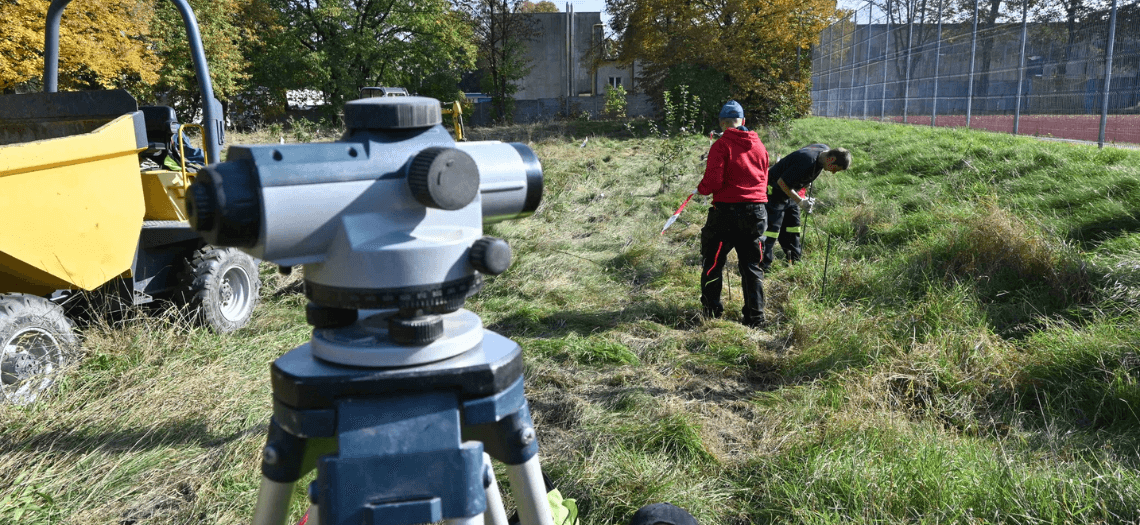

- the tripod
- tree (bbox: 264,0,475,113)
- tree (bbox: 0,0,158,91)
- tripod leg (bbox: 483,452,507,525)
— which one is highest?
tree (bbox: 264,0,475,113)

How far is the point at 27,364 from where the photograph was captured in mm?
3205

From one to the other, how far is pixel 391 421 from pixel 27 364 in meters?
3.04

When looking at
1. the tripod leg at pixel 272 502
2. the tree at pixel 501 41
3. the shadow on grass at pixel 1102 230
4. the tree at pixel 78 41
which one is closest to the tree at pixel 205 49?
the tree at pixel 78 41

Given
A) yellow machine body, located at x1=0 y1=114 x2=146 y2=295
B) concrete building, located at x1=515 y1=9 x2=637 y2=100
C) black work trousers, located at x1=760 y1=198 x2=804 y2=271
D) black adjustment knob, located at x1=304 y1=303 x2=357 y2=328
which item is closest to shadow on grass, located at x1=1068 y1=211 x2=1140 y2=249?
black work trousers, located at x1=760 y1=198 x2=804 y2=271

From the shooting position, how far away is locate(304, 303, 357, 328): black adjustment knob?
3.60 ft

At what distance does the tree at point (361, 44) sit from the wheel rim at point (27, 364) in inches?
1118

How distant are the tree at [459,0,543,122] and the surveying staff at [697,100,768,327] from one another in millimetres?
27903

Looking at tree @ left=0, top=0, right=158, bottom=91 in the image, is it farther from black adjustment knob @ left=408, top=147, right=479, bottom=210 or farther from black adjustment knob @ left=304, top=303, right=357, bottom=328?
black adjustment knob @ left=408, top=147, right=479, bottom=210

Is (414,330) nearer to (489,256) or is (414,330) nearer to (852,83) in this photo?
(489,256)

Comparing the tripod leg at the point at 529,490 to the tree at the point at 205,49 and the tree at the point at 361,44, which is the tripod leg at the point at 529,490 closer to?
the tree at the point at 205,49

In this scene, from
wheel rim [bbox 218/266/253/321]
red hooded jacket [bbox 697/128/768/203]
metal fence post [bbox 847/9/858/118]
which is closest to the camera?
wheel rim [bbox 218/266/253/321]

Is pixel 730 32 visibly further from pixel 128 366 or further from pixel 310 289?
pixel 310 289

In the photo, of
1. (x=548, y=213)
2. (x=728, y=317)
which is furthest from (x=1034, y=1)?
(x=728, y=317)

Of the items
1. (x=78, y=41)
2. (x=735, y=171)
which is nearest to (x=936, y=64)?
(x=735, y=171)
